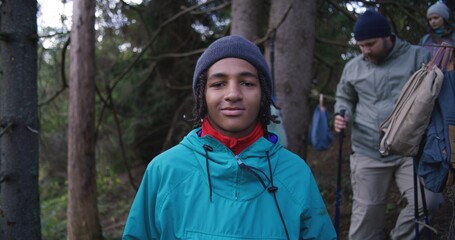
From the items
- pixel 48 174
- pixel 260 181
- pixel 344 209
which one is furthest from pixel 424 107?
pixel 48 174

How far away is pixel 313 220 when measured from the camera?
2.15 m

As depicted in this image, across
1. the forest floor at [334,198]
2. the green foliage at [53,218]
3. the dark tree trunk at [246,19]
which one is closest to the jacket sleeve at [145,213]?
the forest floor at [334,198]

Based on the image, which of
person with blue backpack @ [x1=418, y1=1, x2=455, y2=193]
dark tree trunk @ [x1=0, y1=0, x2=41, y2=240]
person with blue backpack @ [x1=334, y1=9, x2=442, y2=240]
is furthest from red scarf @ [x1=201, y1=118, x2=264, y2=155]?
person with blue backpack @ [x1=334, y1=9, x2=442, y2=240]

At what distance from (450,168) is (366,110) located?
4.85 feet

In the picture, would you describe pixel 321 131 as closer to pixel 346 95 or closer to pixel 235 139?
pixel 346 95

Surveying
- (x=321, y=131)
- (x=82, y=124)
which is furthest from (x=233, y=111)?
(x=82, y=124)

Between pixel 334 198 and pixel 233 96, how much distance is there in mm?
4949

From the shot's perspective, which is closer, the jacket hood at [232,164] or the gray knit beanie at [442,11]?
the jacket hood at [232,164]

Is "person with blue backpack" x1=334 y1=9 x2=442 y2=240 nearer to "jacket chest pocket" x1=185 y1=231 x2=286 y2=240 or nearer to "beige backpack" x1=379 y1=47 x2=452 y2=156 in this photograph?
"beige backpack" x1=379 y1=47 x2=452 y2=156

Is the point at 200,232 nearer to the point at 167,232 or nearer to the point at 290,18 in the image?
the point at 167,232

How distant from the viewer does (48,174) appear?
1295 centimetres

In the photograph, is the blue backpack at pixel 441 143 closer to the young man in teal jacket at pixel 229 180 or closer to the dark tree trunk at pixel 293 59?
the young man in teal jacket at pixel 229 180

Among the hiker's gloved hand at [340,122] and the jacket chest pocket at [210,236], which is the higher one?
the hiker's gloved hand at [340,122]

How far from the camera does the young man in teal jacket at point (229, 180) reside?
80.2 inches
